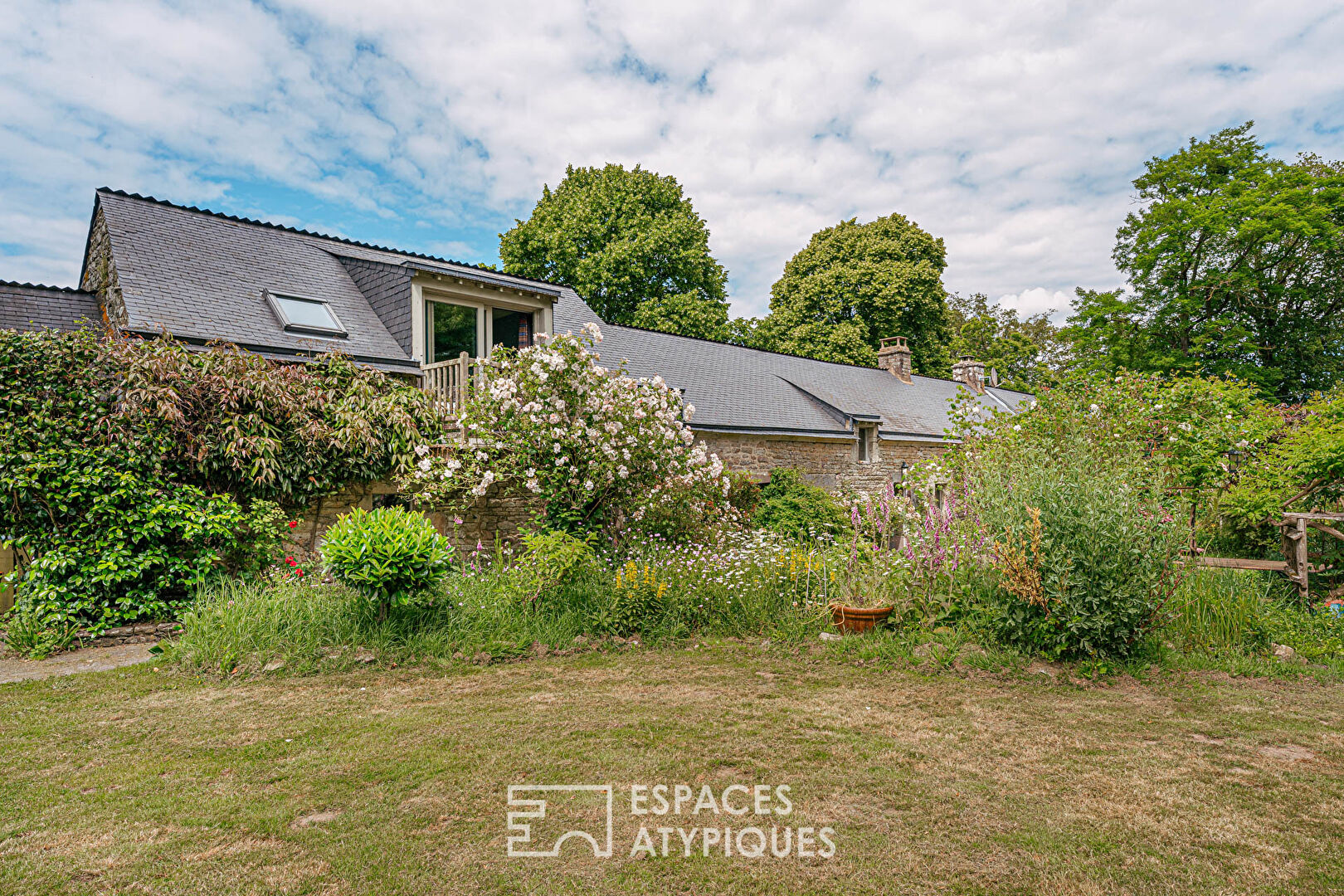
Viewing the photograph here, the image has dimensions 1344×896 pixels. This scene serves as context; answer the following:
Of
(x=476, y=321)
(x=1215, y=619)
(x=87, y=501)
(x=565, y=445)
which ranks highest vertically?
(x=476, y=321)

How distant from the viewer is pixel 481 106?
1004 cm

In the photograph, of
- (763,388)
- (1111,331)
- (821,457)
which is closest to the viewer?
(821,457)

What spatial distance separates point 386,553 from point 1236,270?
2734 cm

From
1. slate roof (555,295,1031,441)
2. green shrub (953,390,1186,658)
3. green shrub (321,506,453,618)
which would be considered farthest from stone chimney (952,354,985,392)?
green shrub (321,506,453,618)

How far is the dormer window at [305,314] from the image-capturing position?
10652mm

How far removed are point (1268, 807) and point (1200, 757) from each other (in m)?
0.66

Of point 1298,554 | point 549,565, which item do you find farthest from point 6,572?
point 1298,554

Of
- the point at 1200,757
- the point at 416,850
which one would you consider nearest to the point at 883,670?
the point at 1200,757

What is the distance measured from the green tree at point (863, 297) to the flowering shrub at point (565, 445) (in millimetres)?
22424

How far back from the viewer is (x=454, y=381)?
10688 millimetres

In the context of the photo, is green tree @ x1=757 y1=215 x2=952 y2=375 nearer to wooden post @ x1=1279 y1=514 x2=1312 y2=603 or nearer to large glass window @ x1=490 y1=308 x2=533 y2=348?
large glass window @ x1=490 y1=308 x2=533 y2=348

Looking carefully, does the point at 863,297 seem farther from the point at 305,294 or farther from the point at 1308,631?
the point at 1308,631

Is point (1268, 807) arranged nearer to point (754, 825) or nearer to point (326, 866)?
point (754, 825)

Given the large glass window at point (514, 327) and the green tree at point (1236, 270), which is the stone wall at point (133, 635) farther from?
the green tree at point (1236, 270)
